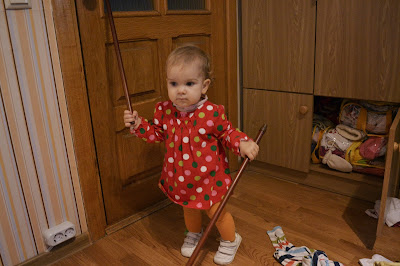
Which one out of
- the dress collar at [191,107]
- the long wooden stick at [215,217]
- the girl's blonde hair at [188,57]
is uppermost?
the girl's blonde hair at [188,57]

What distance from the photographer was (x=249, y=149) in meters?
1.24

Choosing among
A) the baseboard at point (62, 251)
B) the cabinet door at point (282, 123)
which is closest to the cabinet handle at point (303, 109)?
the cabinet door at point (282, 123)

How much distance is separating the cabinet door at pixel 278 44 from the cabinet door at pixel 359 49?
0.21ft

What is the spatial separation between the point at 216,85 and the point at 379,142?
0.92m

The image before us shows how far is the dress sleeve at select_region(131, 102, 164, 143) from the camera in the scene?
4.63 ft

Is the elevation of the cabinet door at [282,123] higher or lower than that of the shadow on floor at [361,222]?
higher

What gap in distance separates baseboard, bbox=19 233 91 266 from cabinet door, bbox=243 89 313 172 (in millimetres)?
1161

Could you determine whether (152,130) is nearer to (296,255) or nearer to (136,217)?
(136,217)

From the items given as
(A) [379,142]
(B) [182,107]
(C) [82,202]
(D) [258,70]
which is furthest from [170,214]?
(A) [379,142]

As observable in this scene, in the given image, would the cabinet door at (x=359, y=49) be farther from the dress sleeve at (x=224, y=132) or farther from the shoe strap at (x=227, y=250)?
the shoe strap at (x=227, y=250)

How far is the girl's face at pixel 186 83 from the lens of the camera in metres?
1.25

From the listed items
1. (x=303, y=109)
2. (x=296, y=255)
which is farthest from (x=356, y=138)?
(x=296, y=255)

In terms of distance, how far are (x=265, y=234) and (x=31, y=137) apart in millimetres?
1097

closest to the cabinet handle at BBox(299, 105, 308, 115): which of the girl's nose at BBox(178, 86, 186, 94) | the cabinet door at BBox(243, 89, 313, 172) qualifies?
the cabinet door at BBox(243, 89, 313, 172)
